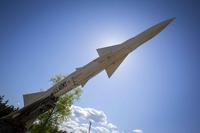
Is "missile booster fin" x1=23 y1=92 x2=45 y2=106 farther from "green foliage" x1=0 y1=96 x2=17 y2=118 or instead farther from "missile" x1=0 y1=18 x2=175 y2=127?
"green foliage" x1=0 y1=96 x2=17 y2=118

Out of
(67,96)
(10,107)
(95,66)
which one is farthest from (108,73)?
(10,107)

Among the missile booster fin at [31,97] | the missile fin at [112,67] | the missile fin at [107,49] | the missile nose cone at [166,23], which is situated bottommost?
the missile booster fin at [31,97]

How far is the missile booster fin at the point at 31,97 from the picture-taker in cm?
1131

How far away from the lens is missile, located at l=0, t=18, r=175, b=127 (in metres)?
10.4

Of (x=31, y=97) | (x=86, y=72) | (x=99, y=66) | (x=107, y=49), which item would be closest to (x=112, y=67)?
(x=99, y=66)

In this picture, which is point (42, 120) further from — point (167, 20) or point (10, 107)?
point (167, 20)

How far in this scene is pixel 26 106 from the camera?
10.6 meters

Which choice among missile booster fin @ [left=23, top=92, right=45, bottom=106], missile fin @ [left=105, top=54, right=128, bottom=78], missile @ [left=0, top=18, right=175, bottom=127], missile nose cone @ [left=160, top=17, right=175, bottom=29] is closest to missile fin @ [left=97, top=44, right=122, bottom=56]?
missile @ [left=0, top=18, right=175, bottom=127]

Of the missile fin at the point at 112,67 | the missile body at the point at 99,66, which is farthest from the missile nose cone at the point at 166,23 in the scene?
the missile fin at the point at 112,67

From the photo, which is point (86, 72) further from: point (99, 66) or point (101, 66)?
point (101, 66)

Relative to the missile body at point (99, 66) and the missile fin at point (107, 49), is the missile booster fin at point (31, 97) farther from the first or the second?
the missile fin at point (107, 49)

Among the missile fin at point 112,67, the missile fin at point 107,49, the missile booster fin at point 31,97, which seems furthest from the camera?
the missile booster fin at point 31,97

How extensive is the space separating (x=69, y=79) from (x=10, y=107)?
1255 cm

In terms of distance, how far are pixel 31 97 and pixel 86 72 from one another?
3.65 m
